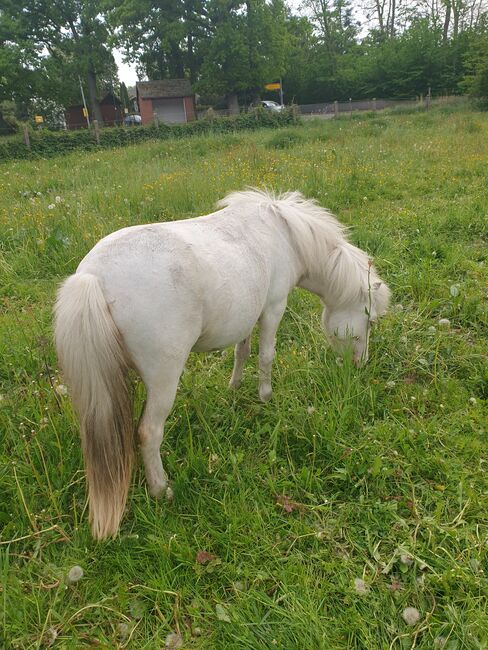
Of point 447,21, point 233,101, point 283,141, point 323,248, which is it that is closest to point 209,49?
point 233,101

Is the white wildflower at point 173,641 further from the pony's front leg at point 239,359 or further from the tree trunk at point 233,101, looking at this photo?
the tree trunk at point 233,101

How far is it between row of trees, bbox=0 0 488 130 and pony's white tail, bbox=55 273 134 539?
33.4m

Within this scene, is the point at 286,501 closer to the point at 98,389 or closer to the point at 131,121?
the point at 98,389

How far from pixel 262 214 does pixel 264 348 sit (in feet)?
2.97

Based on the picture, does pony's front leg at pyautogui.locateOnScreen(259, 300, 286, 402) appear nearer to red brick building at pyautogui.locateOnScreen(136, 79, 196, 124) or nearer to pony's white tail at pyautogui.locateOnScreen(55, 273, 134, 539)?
pony's white tail at pyautogui.locateOnScreen(55, 273, 134, 539)

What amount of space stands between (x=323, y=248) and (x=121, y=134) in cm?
1677

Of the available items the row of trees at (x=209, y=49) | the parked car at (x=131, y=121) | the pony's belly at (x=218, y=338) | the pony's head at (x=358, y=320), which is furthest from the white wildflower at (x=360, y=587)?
the row of trees at (x=209, y=49)

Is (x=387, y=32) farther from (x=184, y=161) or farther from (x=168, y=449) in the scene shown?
(x=168, y=449)

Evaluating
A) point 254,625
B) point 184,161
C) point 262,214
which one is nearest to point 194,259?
point 262,214

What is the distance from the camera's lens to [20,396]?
279 cm

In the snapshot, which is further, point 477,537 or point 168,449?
point 168,449

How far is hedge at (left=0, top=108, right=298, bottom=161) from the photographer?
14414 millimetres

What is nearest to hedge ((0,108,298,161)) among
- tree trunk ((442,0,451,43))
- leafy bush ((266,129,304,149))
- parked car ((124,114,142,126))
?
leafy bush ((266,129,304,149))

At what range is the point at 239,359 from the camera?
308 cm
